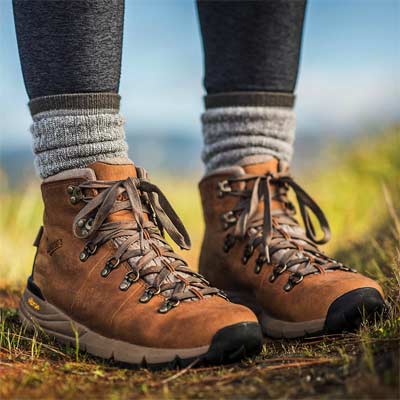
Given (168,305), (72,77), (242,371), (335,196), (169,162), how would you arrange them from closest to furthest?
(242,371) < (168,305) < (72,77) < (335,196) < (169,162)

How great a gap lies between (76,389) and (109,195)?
47 centimetres

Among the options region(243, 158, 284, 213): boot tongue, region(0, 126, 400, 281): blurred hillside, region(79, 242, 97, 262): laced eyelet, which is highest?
region(243, 158, 284, 213): boot tongue

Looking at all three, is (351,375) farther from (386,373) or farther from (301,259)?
(301,259)

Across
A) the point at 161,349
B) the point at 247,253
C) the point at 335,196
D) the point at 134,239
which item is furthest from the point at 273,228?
the point at 335,196

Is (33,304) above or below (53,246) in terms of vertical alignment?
below

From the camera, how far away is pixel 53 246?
1.56 meters

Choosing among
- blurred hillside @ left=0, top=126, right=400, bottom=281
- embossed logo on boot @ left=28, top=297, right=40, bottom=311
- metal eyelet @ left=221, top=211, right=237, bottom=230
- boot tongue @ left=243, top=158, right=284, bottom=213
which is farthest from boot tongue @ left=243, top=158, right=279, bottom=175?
blurred hillside @ left=0, top=126, right=400, bottom=281

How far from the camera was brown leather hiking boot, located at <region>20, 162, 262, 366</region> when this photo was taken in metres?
1.30

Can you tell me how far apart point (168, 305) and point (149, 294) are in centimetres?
5

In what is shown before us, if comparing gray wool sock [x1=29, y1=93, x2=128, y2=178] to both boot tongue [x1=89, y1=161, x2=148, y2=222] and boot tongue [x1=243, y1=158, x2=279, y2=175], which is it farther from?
boot tongue [x1=243, y1=158, x2=279, y2=175]

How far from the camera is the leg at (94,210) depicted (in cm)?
139

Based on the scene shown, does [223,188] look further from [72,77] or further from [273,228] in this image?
[72,77]

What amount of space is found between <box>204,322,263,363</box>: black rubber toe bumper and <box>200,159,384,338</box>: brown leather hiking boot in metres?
0.27

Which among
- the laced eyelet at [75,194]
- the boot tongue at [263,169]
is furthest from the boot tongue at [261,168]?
the laced eyelet at [75,194]
